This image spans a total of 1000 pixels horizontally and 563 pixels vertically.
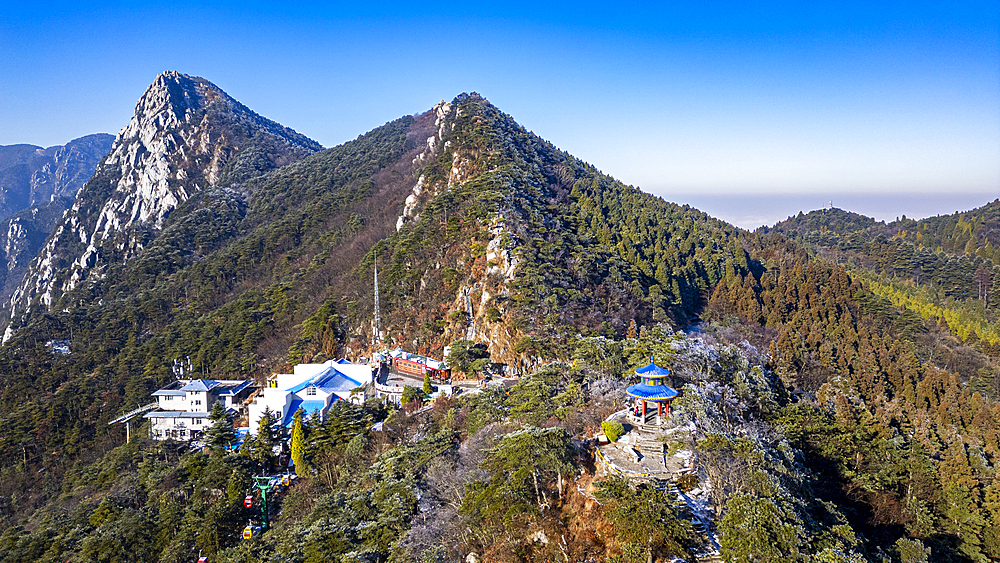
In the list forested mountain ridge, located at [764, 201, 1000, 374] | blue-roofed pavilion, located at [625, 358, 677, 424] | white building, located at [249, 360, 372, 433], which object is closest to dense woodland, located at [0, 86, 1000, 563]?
forested mountain ridge, located at [764, 201, 1000, 374]

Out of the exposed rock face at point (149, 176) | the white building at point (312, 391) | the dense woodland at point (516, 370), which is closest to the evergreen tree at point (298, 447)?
the dense woodland at point (516, 370)

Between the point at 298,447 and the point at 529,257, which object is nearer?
the point at 298,447

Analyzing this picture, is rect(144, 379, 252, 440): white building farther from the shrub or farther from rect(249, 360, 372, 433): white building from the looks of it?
the shrub

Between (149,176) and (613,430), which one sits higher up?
(149,176)

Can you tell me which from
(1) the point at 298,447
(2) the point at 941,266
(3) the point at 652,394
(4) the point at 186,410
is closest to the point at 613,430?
(3) the point at 652,394

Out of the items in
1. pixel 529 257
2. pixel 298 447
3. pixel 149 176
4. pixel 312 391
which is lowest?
pixel 298 447

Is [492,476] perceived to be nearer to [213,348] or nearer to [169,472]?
[169,472]

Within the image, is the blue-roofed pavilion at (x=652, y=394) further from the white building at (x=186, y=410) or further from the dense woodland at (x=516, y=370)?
the white building at (x=186, y=410)

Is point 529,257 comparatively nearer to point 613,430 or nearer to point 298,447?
point 298,447
